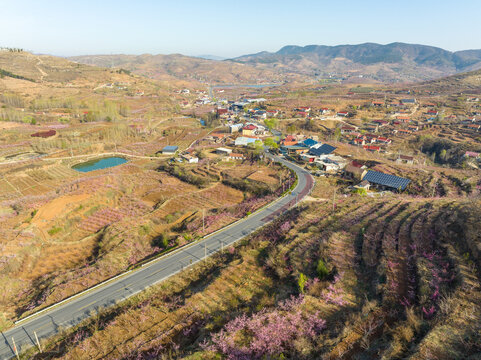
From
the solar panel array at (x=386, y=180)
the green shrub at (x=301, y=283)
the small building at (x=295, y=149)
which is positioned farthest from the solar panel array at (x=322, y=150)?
the green shrub at (x=301, y=283)

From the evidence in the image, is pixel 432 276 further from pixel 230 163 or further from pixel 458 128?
pixel 458 128

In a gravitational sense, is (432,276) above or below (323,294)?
above

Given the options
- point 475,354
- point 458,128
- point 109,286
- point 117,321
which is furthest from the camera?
point 458,128

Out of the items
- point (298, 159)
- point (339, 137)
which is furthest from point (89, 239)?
point (339, 137)

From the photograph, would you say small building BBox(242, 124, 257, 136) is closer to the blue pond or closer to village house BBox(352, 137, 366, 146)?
village house BBox(352, 137, 366, 146)

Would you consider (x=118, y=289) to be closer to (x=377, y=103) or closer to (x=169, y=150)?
(x=169, y=150)

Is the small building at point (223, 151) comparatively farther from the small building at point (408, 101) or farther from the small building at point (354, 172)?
the small building at point (408, 101)
